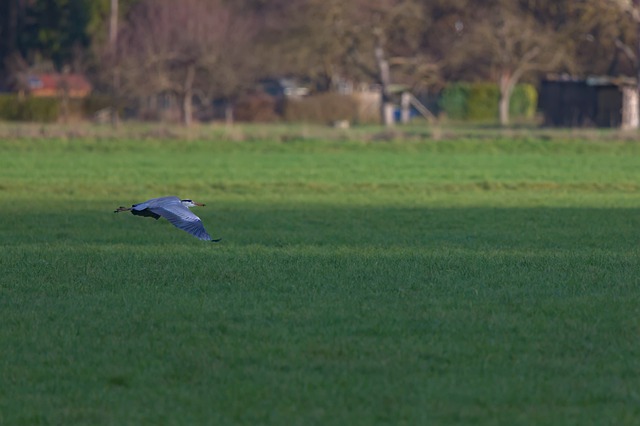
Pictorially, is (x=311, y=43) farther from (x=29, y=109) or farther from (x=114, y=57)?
(x=29, y=109)

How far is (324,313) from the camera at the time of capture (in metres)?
10.8

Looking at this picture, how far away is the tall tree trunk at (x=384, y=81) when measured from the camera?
7112cm

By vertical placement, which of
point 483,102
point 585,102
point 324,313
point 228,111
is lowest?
point 228,111

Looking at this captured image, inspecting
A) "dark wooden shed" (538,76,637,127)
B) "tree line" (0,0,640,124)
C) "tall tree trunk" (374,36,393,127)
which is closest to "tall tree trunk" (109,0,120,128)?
"tree line" (0,0,640,124)

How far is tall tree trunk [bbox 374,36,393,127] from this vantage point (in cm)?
7112

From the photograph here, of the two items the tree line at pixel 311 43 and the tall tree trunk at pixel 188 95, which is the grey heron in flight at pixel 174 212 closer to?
the tall tree trunk at pixel 188 95

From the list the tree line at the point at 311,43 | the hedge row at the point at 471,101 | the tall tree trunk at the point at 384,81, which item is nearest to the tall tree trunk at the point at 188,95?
the tree line at the point at 311,43

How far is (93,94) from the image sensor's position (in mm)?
72312

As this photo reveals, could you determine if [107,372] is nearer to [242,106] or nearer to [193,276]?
[193,276]

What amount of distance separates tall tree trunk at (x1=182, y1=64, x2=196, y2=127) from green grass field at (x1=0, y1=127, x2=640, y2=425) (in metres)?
40.2

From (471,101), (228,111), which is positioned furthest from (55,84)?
(471,101)

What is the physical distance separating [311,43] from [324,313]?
65289mm

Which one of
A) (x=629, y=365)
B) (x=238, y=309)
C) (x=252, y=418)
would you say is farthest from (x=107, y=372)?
(x=629, y=365)

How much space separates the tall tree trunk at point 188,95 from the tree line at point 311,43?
0.13m
